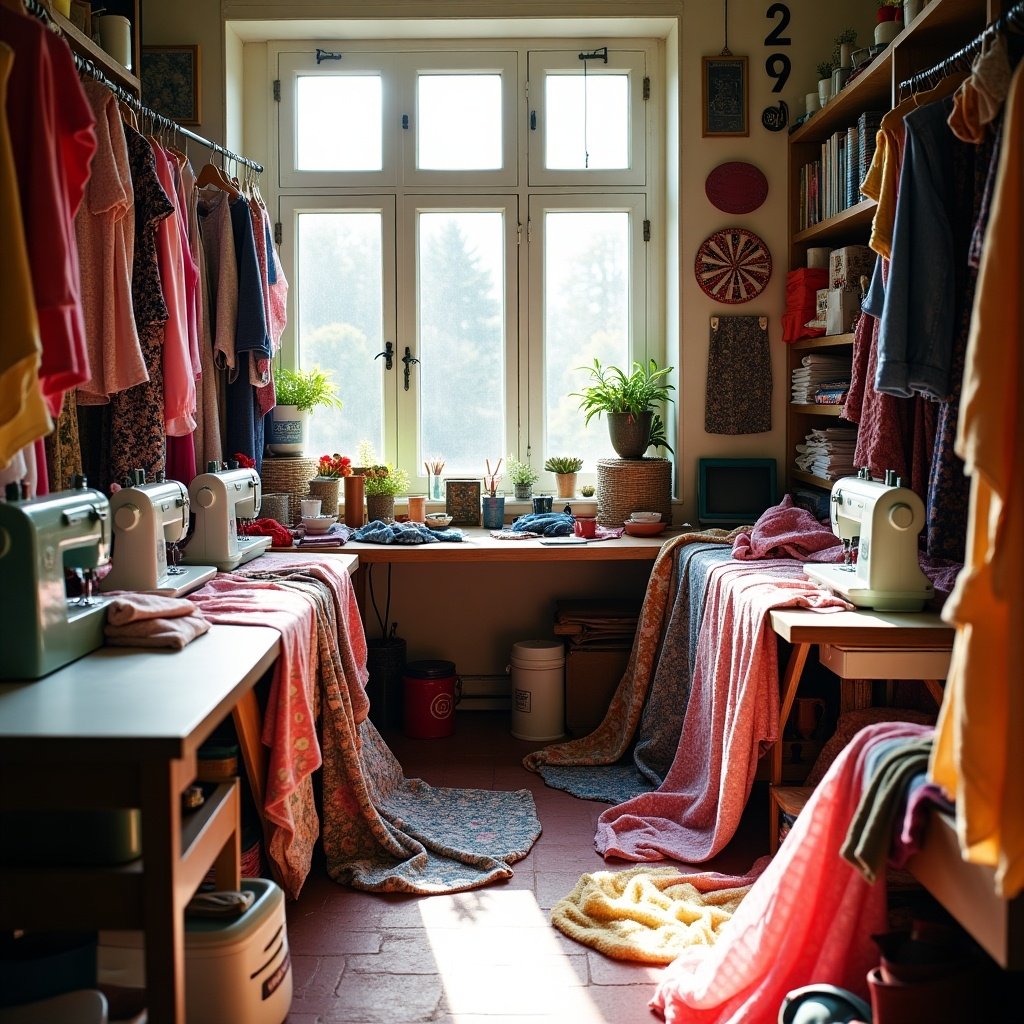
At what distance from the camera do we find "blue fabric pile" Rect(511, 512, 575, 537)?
443 cm

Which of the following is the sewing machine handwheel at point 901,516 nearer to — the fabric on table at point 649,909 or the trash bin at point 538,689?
the fabric on table at point 649,909

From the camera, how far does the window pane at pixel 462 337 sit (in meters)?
4.89

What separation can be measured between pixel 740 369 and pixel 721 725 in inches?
69.2

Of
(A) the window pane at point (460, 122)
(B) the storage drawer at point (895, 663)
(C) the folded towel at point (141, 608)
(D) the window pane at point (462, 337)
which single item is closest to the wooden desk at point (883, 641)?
(B) the storage drawer at point (895, 663)

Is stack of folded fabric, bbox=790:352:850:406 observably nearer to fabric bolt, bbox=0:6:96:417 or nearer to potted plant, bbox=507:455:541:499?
potted plant, bbox=507:455:541:499

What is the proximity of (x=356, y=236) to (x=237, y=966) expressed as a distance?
131 inches

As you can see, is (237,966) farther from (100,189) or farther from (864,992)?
(100,189)

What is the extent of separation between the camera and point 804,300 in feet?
14.4

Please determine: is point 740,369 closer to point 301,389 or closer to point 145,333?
point 301,389

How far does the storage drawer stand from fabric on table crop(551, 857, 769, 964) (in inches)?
27.8

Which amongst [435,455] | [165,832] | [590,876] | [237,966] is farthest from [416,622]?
[165,832]

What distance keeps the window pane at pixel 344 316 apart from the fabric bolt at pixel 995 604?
3443mm

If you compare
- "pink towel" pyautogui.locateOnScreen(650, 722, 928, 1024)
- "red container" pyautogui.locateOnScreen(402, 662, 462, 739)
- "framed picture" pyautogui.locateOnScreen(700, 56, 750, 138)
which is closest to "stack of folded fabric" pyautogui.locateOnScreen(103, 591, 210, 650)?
"pink towel" pyautogui.locateOnScreen(650, 722, 928, 1024)

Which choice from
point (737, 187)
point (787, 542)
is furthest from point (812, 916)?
point (737, 187)
